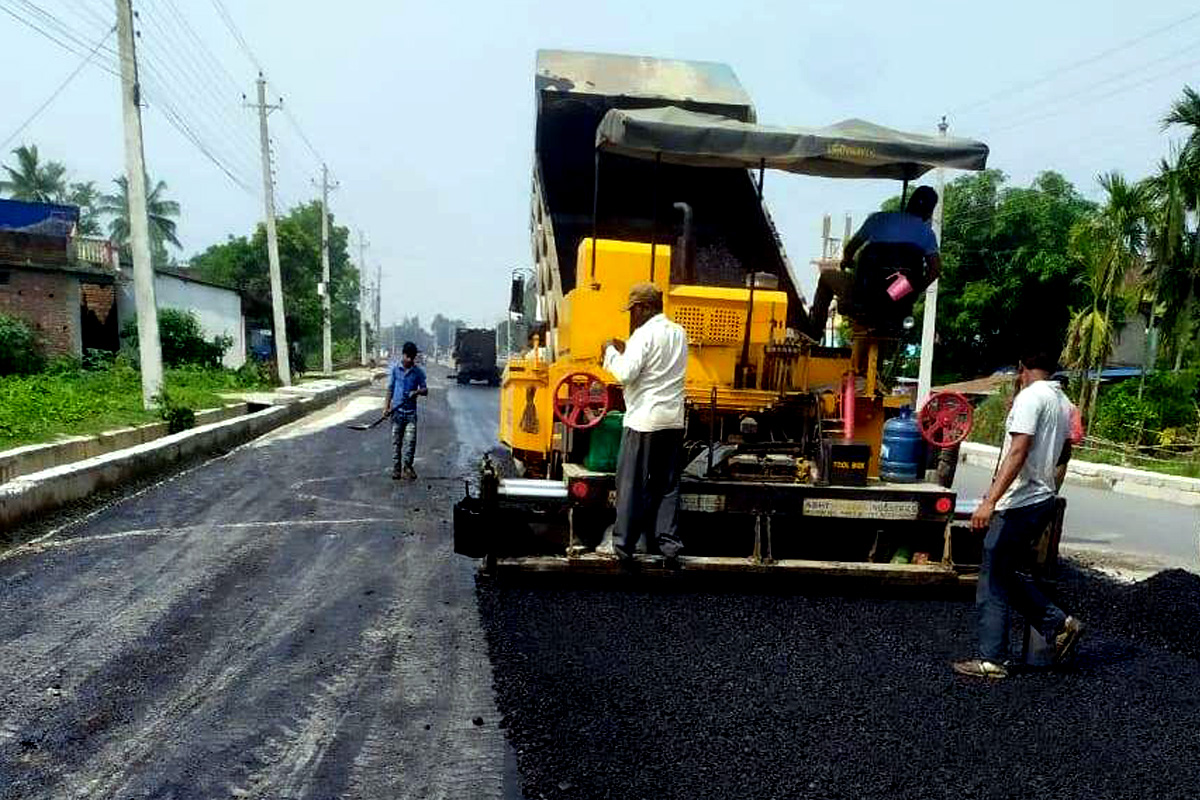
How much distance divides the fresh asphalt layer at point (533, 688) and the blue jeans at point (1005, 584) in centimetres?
23

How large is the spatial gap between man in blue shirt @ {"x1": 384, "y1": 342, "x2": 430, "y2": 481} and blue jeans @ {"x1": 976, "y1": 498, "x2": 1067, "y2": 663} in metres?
7.07

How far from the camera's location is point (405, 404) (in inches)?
407

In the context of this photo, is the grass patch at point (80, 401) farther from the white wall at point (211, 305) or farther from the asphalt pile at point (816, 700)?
the white wall at point (211, 305)

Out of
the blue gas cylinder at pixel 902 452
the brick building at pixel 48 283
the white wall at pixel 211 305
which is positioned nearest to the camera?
the blue gas cylinder at pixel 902 452

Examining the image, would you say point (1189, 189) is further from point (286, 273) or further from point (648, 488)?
point (286, 273)

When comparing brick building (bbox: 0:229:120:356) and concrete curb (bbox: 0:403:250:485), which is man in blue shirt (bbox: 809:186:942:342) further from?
brick building (bbox: 0:229:120:356)

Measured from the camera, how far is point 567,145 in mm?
9359

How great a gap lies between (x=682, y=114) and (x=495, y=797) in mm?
4231

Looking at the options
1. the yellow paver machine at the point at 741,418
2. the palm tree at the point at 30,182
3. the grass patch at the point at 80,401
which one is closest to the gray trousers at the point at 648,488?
the yellow paver machine at the point at 741,418

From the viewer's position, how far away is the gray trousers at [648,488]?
5.17 m

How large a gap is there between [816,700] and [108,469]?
750 centimetres

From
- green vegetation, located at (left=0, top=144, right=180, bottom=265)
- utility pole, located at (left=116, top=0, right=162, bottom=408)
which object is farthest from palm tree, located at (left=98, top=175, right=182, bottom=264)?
utility pole, located at (left=116, top=0, right=162, bottom=408)

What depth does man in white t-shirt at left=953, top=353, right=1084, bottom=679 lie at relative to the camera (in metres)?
4.27

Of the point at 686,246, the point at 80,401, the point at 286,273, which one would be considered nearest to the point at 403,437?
the point at 686,246
